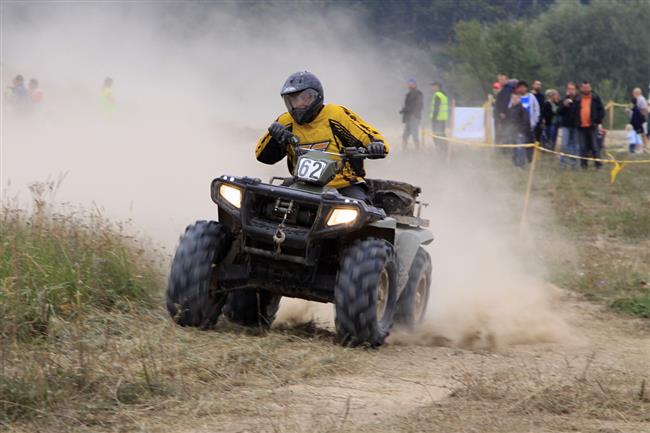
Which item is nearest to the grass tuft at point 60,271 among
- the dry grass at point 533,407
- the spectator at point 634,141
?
the dry grass at point 533,407

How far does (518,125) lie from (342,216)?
15302 millimetres

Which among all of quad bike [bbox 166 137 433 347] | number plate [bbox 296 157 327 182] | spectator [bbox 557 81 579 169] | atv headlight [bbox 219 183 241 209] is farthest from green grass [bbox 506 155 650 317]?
atv headlight [bbox 219 183 241 209]

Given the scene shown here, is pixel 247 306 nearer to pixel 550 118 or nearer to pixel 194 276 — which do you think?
pixel 194 276

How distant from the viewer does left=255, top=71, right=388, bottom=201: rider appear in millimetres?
8773

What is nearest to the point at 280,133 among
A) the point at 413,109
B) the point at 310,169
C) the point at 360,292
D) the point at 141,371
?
the point at 310,169

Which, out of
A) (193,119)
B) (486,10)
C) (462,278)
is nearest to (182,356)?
(462,278)

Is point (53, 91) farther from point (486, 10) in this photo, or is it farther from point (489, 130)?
point (486, 10)

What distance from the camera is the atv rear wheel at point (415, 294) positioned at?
9.30m

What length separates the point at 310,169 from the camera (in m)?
8.50

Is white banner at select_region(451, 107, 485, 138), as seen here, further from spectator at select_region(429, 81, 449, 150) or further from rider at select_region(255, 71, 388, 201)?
rider at select_region(255, 71, 388, 201)

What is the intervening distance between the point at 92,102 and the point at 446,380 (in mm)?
26404

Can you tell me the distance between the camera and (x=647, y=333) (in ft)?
33.7

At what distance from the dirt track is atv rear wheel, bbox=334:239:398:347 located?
195 mm

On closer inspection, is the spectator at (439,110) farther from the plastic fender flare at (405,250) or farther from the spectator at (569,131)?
the plastic fender flare at (405,250)
